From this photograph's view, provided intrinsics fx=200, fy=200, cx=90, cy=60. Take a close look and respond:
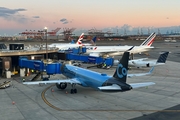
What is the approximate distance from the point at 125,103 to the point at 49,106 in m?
10.7

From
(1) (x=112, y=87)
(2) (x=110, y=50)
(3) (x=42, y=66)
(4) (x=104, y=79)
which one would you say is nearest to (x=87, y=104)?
(4) (x=104, y=79)

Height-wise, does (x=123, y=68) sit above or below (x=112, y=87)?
above

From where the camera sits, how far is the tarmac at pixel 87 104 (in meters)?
23.9

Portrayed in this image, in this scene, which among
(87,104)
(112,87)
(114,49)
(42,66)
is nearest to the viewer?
(112,87)

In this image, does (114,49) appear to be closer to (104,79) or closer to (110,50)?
(110,50)

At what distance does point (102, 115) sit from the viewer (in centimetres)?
2400

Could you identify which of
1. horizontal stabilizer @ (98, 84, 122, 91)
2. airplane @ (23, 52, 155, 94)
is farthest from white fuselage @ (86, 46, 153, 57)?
horizontal stabilizer @ (98, 84, 122, 91)

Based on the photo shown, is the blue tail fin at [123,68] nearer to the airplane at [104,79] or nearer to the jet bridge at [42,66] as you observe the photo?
the airplane at [104,79]

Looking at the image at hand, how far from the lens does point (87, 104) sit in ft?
92.8

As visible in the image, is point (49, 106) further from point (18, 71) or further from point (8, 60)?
point (18, 71)

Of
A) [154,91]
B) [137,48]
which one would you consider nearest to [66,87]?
[154,91]

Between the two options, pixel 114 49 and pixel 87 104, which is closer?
pixel 87 104

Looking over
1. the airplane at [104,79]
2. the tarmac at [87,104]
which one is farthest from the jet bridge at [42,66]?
the tarmac at [87,104]

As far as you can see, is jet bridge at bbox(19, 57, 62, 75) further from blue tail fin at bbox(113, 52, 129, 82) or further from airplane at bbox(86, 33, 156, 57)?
airplane at bbox(86, 33, 156, 57)
